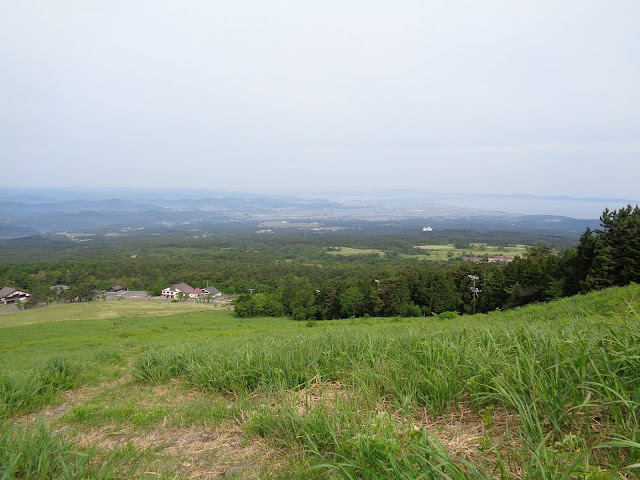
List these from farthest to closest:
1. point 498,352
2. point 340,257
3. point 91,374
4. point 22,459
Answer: point 340,257 → point 91,374 → point 498,352 → point 22,459

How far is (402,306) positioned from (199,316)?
2232 centimetres

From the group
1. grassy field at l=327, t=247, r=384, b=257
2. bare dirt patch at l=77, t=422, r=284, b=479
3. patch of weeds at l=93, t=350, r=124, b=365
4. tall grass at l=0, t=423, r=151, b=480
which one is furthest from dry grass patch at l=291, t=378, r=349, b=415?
grassy field at l=327, t=247, r=384, b=257

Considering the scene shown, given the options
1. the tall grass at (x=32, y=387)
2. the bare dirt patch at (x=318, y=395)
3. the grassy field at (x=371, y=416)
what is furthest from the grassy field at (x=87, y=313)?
the bare dirt patch at (x=318, y=395)

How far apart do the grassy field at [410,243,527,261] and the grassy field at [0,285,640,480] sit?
7722 cm

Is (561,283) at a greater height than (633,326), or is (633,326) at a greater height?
(633,326)

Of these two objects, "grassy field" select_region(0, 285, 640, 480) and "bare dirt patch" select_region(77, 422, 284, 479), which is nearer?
"grassy field" select_region(0, 285, 640, 480)

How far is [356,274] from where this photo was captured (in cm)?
6216

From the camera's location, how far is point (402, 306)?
3250 cm

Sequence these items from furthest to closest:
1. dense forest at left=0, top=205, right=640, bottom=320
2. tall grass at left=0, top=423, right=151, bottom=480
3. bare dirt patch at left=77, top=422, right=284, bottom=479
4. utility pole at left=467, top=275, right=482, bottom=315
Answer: utility pole at left=467, top=275, right=482, bottom=315 < dense forest at left=0, top=205, right=640, bottom=320 < bare dirt patch at left=77, top=422, right=284, bottom=479 < tall grass at left=0, top=423, right=151, bottom=480

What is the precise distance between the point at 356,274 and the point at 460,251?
41781 mm

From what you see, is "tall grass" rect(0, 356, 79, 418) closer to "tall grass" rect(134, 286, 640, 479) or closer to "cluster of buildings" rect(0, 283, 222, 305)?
"tall grass" rect(134, 286, 640, 479)

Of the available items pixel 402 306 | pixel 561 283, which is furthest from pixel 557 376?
pixel 402 306

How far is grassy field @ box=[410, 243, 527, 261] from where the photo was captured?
78688 millimetres

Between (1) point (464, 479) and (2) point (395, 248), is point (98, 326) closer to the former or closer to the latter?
(1) point (464, 479)
